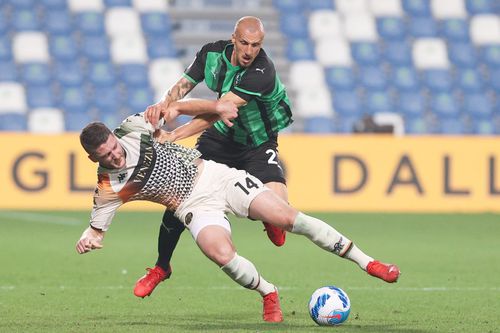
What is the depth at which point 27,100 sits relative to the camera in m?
19.5

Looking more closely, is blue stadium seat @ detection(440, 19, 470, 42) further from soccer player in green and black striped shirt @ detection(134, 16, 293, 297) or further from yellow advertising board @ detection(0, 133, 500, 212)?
soccer player in green and black striped shirt @ detection(134, 16, 293, 297)

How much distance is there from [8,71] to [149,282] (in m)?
13.1

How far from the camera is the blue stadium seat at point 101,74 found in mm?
19984

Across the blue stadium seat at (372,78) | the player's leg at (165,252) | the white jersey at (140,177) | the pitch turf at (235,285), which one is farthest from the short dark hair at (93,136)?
the blue stadium seat at (372,78)

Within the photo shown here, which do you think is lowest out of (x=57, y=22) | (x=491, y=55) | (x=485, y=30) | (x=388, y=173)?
(x=388, y=173)

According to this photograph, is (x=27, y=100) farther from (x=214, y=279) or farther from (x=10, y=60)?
(x=214, y=279)

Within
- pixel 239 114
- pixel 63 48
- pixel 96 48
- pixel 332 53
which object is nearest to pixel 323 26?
pixel 332 53

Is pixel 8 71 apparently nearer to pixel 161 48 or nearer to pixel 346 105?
pixel 161 48

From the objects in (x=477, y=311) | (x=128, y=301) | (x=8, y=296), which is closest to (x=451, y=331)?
(x=477, y=311)

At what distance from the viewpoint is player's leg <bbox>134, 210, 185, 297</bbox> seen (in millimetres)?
7266

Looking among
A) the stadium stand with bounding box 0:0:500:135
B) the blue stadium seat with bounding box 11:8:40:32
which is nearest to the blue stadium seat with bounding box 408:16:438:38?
the stadium stand with bounding box 0:0:500:135

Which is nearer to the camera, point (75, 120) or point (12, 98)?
point (12, 98)

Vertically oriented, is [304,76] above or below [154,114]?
below

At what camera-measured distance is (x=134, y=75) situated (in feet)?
66.1
